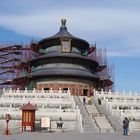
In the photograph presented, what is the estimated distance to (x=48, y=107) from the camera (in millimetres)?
36438

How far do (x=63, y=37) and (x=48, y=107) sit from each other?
3202cm

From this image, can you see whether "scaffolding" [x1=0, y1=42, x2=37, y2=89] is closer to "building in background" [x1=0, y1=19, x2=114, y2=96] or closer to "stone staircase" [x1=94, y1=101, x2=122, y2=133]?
"building in background" [x1=0, y1=19, x2=114, y2=96]

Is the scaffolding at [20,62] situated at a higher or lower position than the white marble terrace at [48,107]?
higher

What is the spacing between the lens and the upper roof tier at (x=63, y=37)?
6756 cm

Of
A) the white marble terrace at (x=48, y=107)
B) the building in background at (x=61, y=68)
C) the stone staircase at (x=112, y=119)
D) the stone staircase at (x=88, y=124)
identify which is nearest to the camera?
the stone staircase at (x=88, y=124)

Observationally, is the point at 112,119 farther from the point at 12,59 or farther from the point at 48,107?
the point at 12,59

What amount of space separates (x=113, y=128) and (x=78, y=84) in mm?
33235

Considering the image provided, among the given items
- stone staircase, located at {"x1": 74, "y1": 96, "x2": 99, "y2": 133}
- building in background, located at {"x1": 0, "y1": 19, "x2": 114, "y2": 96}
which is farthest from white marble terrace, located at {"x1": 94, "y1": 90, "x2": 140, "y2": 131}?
building in background, located at {"x1": 0, "y1": 19, "x2": 114, "y2": 96}

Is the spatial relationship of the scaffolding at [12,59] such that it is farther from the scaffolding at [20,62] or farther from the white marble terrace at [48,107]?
the white marble terrace at [48,107]

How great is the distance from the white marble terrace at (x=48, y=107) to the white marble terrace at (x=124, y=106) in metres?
3.35

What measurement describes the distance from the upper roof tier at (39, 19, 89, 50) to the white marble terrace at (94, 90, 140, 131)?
2418cm

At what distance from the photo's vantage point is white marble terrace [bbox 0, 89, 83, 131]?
30.9 meters

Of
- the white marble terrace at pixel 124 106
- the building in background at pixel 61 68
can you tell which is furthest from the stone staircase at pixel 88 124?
the building in background at pixel 61 68

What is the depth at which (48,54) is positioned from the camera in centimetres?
6644
